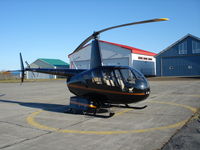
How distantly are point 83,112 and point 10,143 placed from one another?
382 centimetres

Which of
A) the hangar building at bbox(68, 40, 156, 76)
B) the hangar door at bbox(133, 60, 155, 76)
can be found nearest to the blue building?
the hangar door at bbox(133, 60, 155, 76)

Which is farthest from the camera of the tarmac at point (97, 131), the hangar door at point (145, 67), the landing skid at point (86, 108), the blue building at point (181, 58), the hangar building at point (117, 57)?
the hangar door at point (145, 67)

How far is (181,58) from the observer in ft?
132

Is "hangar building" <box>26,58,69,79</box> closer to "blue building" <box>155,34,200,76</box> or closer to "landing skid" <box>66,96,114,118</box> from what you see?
"blue building" <box>155,34,200,76</box>

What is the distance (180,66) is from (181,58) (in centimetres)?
163

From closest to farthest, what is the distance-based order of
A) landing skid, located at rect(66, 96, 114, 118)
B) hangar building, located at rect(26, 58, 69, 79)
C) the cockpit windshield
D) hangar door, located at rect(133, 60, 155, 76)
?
the cockpit windshield
landing skid, located at rect(66, 96, 114, 118)
hangar door, located at rect(133, 60, 155, 76)
hangar building, located at rect(26, 58, 69, 79)

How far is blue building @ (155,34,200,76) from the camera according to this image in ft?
127

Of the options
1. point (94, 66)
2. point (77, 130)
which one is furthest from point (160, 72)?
point (77, 130)

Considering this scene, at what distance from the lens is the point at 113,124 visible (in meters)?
6.89

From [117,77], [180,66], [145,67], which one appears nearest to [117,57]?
[145,67]

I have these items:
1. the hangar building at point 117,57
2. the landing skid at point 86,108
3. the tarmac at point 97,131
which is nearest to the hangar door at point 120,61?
the hangar building at point 117,57

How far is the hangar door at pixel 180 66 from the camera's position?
39.1 metres

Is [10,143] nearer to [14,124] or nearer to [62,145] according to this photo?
[62,145]

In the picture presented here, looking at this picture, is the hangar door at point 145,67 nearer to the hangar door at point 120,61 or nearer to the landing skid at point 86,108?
the hangar door at point 120,61
